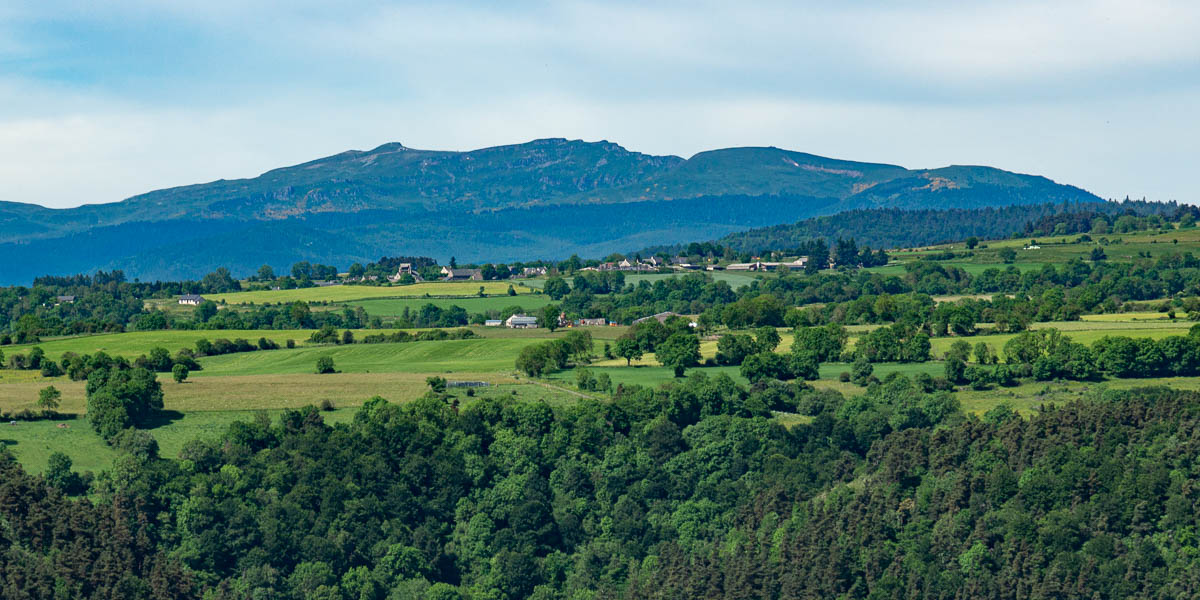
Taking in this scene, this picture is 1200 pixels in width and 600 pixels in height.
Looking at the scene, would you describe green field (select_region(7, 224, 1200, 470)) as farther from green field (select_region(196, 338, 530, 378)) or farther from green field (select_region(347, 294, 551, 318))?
green field (select_region(347, 294, 551, 318))

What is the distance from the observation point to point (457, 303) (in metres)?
181

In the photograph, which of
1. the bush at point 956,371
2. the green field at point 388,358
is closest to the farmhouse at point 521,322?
the green field at point 388,358

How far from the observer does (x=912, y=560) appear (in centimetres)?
7844

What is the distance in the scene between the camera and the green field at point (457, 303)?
17338cm

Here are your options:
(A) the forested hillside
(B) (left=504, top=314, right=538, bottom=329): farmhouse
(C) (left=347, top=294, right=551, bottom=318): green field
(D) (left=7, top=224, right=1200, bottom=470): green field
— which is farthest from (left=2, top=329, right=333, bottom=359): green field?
(A) the forested hillside

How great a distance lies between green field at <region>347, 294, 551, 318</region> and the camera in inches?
6826

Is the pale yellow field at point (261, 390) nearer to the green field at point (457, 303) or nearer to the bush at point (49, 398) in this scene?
the bush at point (49, 398)

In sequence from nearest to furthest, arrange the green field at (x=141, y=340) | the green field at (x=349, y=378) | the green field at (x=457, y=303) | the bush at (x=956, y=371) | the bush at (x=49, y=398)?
the green field at (x=349, y=378)
the bush at (x=49, y=398)
the bush at (x=956, y=371)
the green field at (x=141, y=340)
the green field at (x=457, y=303)

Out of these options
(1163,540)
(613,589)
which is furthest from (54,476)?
(1163,540)

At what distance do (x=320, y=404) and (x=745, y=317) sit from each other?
50687mm

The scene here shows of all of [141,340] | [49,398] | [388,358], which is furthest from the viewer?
[141,340]

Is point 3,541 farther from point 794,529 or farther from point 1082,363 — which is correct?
point 1082,363

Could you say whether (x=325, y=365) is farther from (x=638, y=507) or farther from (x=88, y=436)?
(x=638, y=507)

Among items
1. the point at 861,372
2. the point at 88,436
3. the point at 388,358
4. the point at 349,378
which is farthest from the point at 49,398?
the point at 861,372
